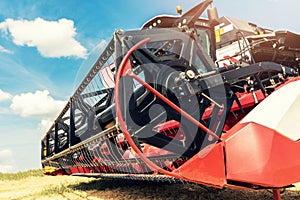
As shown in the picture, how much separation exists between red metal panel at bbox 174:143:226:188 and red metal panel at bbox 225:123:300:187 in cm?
7

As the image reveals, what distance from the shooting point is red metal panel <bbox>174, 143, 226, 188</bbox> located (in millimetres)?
2070

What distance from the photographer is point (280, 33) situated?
3256 millimetres

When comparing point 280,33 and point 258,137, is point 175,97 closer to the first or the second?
point 258,137

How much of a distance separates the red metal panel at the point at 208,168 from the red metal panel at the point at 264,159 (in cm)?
7

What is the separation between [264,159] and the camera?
194 centimetres

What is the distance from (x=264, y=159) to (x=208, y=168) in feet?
1.26

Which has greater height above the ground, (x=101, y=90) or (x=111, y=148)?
(x=101, y=90)

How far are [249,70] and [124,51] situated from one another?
978 mm

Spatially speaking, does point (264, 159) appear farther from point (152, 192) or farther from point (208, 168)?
point (152, 192)

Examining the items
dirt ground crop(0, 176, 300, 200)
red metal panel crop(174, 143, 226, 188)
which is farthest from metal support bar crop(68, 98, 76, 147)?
red metal panel crop(174, 143, 226, 188)

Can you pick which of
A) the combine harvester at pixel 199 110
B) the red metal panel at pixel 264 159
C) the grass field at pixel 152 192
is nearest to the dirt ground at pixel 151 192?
the grass field at pixel 152 192

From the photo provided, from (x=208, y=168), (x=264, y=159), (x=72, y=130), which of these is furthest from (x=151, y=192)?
(x=264, y=159)

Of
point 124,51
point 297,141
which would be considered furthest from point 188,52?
point 297,141

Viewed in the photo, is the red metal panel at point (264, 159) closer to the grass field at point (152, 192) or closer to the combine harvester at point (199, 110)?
the combine harvester at point (199, 110)
